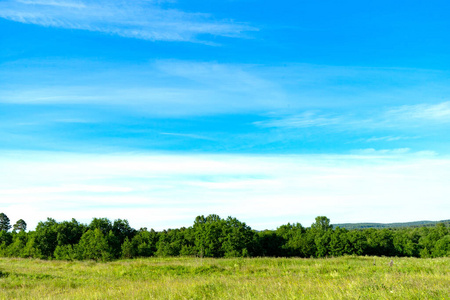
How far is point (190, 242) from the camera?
71375 millimetres

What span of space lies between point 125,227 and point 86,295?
61.2 m

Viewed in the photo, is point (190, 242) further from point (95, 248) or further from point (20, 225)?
point (20, 225)

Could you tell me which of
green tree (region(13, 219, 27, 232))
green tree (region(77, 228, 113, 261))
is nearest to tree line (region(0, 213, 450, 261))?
green tree (region(77, 228, 113, 261))

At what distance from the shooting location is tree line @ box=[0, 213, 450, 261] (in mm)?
55594

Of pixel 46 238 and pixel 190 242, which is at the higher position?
pixel 46 238

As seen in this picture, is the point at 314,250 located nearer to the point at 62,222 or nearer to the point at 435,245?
the point at 435,245

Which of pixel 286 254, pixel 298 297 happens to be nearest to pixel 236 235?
pixel 286 254

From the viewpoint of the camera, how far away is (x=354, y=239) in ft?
237

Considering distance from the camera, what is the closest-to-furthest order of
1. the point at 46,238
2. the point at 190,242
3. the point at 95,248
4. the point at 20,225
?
the point at 95,248 < the point at 46,238 < the point at 190,242 < the point at 20,225

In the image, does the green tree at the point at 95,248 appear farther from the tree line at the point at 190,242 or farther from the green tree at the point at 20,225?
the green tree at the point at 20,225

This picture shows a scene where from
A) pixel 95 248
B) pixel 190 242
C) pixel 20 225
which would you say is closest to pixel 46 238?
pixel 95 248

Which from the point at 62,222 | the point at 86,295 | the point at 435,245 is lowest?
the point at 435,245

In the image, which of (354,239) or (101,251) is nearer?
(101,251)

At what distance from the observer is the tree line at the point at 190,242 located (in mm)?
55594
